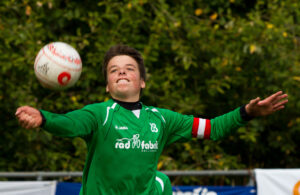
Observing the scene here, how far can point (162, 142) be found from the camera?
3477 mm

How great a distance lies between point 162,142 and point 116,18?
11.8 feet

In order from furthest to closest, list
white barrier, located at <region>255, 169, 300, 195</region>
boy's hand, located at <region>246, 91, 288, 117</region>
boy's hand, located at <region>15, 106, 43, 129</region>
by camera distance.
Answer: white barrier, located at <region>255, 169, 300, 195</region>, boy's hand, located at <region>246, 91, 288, 117</region>, boy's hand, located at <region>15, 106, 43, 129</region>

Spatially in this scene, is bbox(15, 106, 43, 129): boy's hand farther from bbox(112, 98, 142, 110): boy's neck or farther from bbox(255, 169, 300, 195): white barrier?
bbox(255, 169, 300, 195): white barrier

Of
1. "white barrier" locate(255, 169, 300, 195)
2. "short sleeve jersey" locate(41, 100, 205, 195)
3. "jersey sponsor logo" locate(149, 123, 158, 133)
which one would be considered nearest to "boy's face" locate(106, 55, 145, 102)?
"short sleeve jersey" locate(41, 100, 205, 195)

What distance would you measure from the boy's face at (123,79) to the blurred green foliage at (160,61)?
3.05m

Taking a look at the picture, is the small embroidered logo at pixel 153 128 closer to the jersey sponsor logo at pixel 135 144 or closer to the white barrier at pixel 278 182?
the jersey sponsor logo at pixel 135 144

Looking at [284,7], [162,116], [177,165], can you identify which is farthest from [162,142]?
[284,7]

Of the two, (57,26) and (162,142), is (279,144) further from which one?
(162,142)

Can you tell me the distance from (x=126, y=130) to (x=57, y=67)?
72 cm

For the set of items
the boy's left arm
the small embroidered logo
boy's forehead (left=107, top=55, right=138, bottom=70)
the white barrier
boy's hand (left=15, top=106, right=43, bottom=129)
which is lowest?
the white barrier

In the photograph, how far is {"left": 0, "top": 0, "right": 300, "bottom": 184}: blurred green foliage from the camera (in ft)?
21.6

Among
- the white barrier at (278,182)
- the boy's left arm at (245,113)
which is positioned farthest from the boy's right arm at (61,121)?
the white barrier at (278,182)

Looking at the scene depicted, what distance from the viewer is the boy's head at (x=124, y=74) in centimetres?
333

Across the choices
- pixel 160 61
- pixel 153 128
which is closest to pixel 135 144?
pixel 153 128
